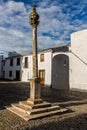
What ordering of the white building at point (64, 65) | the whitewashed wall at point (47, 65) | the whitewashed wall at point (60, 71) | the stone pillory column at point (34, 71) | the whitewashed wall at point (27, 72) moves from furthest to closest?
the whitewashed wall at point (27, 72) < the whitewashed wall at point (47, 65) < the whitewashed wall at point (60, 71) < the white building at point (64, 65) < the stone pillory column at point (34, 71)

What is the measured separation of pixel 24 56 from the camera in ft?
107

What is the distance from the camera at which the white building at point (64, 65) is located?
71.7 feet

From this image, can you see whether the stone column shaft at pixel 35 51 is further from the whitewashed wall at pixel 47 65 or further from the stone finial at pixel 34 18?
the whitewashed wall at pixel 47 65

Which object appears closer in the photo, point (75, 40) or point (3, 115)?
point (3, 115)

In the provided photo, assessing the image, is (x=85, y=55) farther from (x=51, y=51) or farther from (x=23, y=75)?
(x=23, y=75)

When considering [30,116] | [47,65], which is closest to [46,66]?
[47,65]

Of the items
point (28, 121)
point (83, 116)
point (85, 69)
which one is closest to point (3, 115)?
point (28, 121)

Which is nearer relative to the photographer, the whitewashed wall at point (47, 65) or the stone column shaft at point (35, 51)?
the stone column shaft at point (35, 51)

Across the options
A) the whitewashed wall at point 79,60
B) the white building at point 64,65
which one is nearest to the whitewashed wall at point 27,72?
the white building at point 64,65

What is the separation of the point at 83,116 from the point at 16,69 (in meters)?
27.1

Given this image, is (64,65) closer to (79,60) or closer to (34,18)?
(79,60)

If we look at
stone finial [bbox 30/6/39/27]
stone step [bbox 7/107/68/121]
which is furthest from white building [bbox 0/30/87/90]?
stone step [bbox 7/107/68/121]

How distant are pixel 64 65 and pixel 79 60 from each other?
137 inches

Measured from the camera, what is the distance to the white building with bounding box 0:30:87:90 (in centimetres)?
2184
